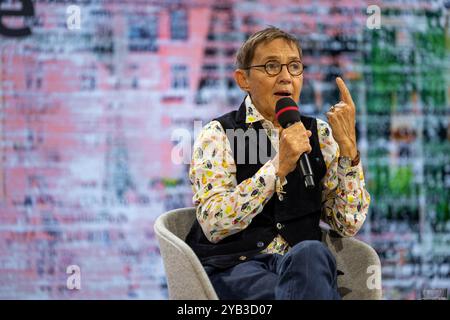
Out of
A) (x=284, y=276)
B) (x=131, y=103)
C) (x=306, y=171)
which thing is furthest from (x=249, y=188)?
(x=131, y=103)

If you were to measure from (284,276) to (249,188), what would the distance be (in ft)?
0.95

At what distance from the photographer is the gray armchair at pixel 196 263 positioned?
1.91m

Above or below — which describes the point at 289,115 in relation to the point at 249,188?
above

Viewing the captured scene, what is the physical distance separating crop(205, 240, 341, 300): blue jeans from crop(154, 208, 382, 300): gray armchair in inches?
4.6

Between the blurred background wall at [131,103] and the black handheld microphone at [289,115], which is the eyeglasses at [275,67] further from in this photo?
the blurred background wall at [131,103]

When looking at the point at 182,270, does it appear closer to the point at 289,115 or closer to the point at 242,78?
the point at 289,115

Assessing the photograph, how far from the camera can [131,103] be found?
10.6 feet

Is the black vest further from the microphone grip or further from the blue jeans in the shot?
the microphone grip

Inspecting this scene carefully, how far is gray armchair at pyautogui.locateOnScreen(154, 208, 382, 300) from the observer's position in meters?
1.91

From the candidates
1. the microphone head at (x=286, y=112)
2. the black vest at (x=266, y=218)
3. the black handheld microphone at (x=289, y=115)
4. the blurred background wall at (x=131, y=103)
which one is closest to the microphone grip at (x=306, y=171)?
the black handheld microphone at (x=289, y=115)

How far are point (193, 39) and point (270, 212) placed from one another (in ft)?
4.43

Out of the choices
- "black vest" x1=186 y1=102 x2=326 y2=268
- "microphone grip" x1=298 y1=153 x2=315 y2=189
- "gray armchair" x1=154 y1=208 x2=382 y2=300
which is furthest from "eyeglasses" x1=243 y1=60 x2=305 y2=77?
"gray armchair" x1=154 y1=208 x2=382 y2=300

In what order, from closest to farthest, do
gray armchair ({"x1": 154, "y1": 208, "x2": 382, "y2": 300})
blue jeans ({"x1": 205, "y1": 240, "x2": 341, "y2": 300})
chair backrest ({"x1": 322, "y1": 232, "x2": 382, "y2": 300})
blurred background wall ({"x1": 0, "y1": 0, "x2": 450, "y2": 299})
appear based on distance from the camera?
blue jeans ({"x1": 205, "y1": 240, "x2": 341, "y2": 300})
gray armchair ({"x1": 154, "y1": 208, "x2": 382, "y2": 300})
chair backrest ({"x1": 322, "y1": 232, "x2": 382, "y2": 300})
blurred background wall ({"x1": 0, "y1": 0, "x2": 450, "y2": 299})

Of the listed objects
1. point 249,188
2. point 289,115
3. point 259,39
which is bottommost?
point 249,188
